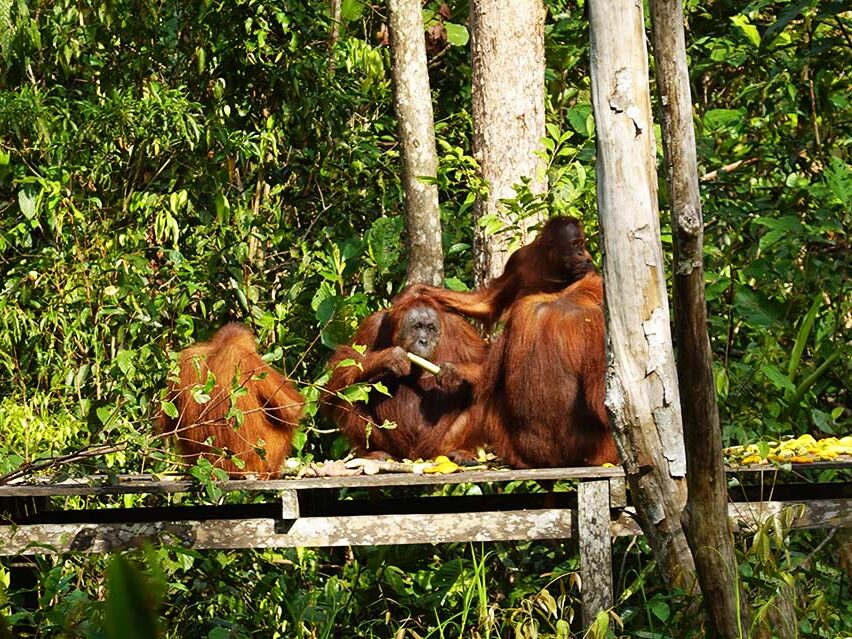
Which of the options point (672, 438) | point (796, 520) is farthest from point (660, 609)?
point (796, 520)

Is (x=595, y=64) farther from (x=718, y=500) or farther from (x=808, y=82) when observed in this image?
(x=808, y=82)

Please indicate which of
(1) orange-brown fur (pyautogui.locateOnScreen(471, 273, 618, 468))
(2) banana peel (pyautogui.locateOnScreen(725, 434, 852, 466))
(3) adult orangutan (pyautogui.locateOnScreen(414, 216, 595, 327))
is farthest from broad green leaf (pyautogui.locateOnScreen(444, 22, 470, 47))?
(2) banana peel (pyautogui.locateOnScreen(725, 434, 852, 466))

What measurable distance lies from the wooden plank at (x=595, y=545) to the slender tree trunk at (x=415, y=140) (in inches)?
68.3

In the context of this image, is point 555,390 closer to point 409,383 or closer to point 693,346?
point 409,383

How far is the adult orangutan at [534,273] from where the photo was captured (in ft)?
17.0

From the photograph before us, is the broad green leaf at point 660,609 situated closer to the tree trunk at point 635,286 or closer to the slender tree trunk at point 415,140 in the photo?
the tree trunk at point 635,286

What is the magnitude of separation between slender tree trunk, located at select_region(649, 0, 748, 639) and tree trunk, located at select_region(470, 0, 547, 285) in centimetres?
281

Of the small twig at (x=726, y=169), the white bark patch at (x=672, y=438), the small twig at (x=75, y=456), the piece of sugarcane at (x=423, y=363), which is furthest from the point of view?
the small twig at (x=726, y=169)

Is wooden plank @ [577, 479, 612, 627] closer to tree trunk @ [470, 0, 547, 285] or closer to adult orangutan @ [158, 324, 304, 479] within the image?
adult orangutan @ [158, 324, 304, 479]

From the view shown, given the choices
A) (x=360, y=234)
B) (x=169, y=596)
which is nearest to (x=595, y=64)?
(x=169, y=596)

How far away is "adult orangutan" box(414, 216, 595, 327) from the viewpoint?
17.0ft

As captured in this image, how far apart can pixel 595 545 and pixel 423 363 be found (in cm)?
Result: 122

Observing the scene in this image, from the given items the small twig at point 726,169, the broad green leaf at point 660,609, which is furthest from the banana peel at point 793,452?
the small twig at point 726,169

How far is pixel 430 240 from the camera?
5691 mm
